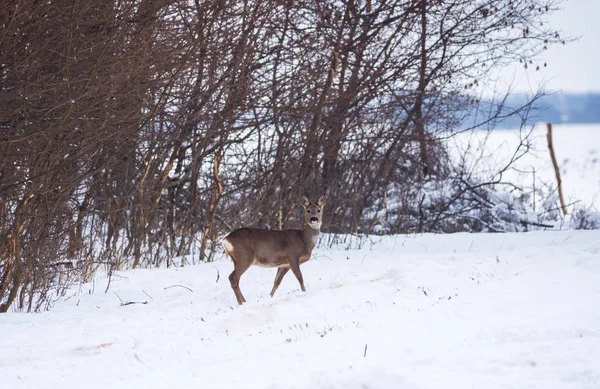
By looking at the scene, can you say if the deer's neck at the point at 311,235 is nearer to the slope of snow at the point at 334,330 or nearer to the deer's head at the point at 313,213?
the deer's head at the point at 313,213

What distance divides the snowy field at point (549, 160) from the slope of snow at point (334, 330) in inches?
345

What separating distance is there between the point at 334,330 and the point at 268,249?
2821 mm

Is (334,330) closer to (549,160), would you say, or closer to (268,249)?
(268,249)

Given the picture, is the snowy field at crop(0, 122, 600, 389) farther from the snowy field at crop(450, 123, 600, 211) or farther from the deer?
the snowy field at crop(450, 123, 600, 211)

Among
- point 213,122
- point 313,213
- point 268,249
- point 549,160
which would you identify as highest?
point 549,160

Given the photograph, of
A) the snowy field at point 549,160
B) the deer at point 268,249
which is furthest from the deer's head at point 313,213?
the snowy field at point 549,160

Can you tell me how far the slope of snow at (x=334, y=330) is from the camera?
18.5ft

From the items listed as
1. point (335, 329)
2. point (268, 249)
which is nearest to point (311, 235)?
point (268, 249)

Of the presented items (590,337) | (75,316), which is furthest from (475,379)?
(75,316)

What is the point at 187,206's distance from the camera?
52.5 feet

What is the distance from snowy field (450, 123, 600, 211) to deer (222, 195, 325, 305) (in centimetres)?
913

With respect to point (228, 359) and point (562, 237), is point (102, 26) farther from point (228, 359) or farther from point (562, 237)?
point (562, 237)

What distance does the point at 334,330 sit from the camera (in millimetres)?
7145

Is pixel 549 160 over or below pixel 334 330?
over
